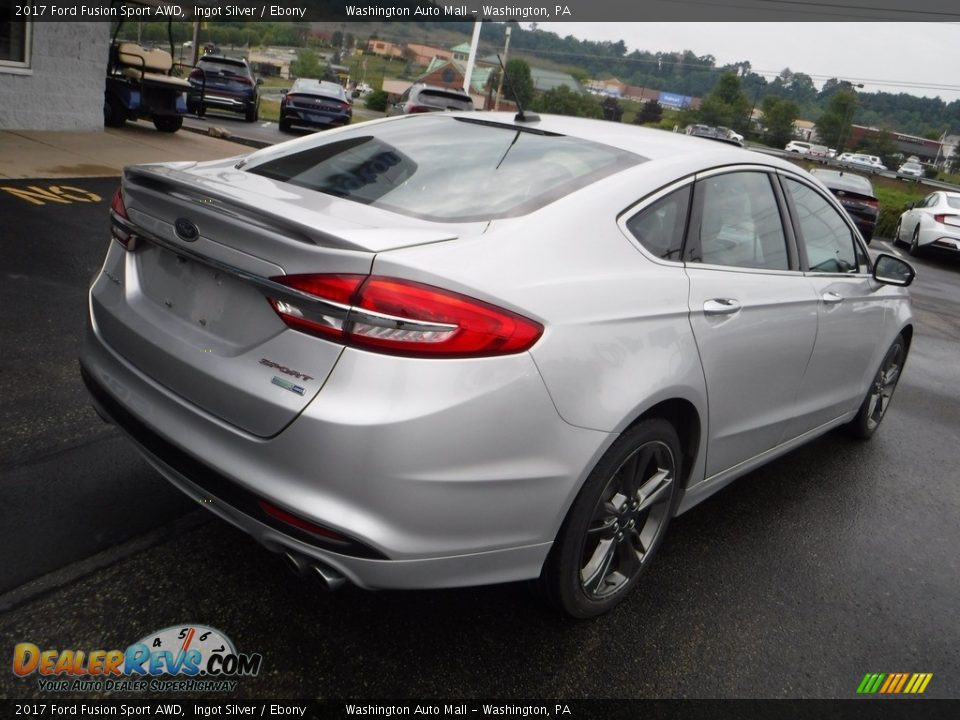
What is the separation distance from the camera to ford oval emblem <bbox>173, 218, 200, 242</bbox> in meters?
2.48

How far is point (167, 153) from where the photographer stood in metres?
12.5

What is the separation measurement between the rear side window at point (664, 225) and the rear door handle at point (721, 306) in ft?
0.64

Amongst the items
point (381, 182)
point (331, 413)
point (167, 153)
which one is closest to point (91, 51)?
point (167, 153)

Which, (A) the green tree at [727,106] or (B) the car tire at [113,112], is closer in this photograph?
(B) the car tire at [113,112]

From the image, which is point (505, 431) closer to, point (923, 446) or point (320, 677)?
point (320, 677)

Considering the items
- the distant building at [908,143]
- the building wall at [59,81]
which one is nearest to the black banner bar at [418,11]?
the building wall at [59,81]

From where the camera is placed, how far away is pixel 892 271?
4.43 m

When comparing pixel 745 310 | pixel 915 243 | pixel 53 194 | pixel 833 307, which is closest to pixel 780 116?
pixel 915 243

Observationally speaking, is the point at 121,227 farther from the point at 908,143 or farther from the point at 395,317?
the point at 908,143

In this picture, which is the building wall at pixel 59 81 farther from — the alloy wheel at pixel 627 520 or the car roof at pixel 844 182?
the car roof at pixel 844 182

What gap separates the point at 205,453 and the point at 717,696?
5.58ft

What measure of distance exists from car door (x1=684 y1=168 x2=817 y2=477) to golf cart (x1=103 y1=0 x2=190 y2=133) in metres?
12.6

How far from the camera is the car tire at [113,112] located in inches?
551

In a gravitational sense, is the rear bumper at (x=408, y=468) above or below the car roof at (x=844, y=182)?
above
